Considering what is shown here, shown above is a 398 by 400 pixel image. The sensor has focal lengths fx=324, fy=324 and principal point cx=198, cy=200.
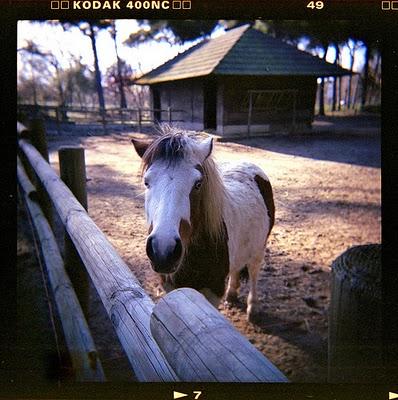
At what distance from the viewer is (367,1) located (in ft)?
2.65

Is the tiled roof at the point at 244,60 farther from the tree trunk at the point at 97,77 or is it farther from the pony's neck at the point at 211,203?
the pony's neck at the point at 211,203

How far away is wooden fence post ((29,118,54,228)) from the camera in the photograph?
192 centimetres

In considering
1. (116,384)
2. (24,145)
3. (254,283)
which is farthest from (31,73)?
(24,145)

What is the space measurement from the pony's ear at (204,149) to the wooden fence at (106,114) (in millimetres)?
225

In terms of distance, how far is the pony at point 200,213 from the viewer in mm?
762

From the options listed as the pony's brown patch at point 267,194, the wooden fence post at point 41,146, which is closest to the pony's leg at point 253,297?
the pony's brown patch at point 267,194

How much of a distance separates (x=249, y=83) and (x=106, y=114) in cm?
58

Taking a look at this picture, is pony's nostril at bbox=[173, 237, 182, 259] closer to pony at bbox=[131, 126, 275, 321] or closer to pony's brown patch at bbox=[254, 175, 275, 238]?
pony at bbox=[131, 126, 275, 321]

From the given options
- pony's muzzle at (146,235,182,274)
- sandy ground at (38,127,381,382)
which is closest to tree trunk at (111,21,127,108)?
sandy ground at (38,127,381,382)

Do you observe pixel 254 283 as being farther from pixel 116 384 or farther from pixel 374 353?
pixel 374 353

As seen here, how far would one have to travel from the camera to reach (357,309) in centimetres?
50

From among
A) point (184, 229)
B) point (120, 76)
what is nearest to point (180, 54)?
point (120, 76)

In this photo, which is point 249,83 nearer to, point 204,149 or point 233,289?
point 204,149

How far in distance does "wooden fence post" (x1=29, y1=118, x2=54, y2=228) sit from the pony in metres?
1.15
